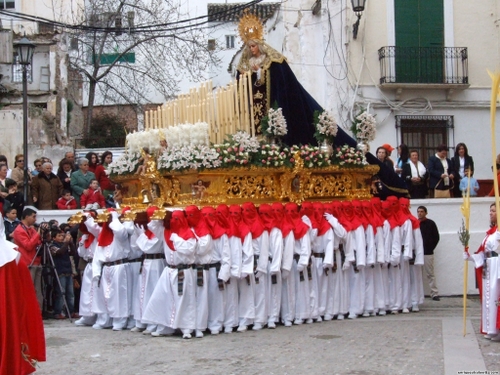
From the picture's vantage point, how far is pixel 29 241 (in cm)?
1216

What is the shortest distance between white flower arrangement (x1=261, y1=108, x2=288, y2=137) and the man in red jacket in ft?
12.1

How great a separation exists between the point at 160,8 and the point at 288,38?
201 inches

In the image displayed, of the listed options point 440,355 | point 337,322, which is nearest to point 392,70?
point 337,322

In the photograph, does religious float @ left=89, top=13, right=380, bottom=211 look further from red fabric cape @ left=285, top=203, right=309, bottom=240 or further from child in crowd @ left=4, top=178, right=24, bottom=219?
child in crowd @ left=4, top=178, right=24, bottom=219

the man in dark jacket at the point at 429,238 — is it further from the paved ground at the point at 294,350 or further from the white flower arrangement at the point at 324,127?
the white flower arrangement at the point at 324,127

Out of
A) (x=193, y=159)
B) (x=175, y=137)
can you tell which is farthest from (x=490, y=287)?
(x=175, y=137)

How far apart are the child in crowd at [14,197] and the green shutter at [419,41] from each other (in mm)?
9340

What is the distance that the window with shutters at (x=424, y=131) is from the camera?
754 inches

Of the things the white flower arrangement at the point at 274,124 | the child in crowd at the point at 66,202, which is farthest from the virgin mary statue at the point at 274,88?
the child in crowd at the point at 66,202

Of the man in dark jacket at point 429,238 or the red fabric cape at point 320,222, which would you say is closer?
the red fabric cape at point 320,222

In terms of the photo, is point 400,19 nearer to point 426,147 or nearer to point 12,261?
point 426,147

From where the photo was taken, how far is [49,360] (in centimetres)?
944

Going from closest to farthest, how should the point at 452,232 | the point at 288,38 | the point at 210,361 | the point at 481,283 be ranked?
1. the point at 210,361
2. the point at 481,283
3. the point at 452,232
4. the point at 288,38

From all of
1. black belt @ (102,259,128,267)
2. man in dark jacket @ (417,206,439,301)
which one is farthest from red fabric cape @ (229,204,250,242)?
man in dark jacket @ (417,206,439,301)
